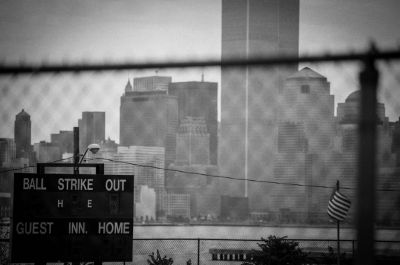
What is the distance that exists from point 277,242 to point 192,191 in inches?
84.3

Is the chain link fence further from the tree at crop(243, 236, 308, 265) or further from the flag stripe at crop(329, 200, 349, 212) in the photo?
the tree at crop(243, 236, 308, 265)

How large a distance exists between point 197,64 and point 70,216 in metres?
4.55

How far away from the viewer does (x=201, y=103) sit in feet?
Answer: 12.3

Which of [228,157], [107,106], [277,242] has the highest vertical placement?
[107,106]

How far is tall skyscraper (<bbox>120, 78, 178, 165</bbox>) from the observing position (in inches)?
139

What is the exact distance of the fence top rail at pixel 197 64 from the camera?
2811 mm

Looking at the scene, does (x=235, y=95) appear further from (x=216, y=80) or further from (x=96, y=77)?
(x=96, y=77)

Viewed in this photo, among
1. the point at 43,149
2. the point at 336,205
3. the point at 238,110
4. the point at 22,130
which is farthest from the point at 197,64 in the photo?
the point at 336,205

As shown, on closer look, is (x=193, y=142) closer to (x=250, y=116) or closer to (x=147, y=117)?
(x=147, y=117)

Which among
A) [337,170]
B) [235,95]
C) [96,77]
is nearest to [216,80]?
[235,95]

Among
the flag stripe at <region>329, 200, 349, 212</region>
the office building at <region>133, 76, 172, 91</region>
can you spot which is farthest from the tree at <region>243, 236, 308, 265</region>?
the office building at <region>133, 76, 172, 91</region>

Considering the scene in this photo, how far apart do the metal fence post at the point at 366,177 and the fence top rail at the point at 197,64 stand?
0.57 feet

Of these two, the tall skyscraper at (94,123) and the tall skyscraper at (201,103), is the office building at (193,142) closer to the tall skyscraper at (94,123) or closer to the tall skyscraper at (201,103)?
the tall skyscraper at (201,103)

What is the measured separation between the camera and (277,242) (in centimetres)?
1252
